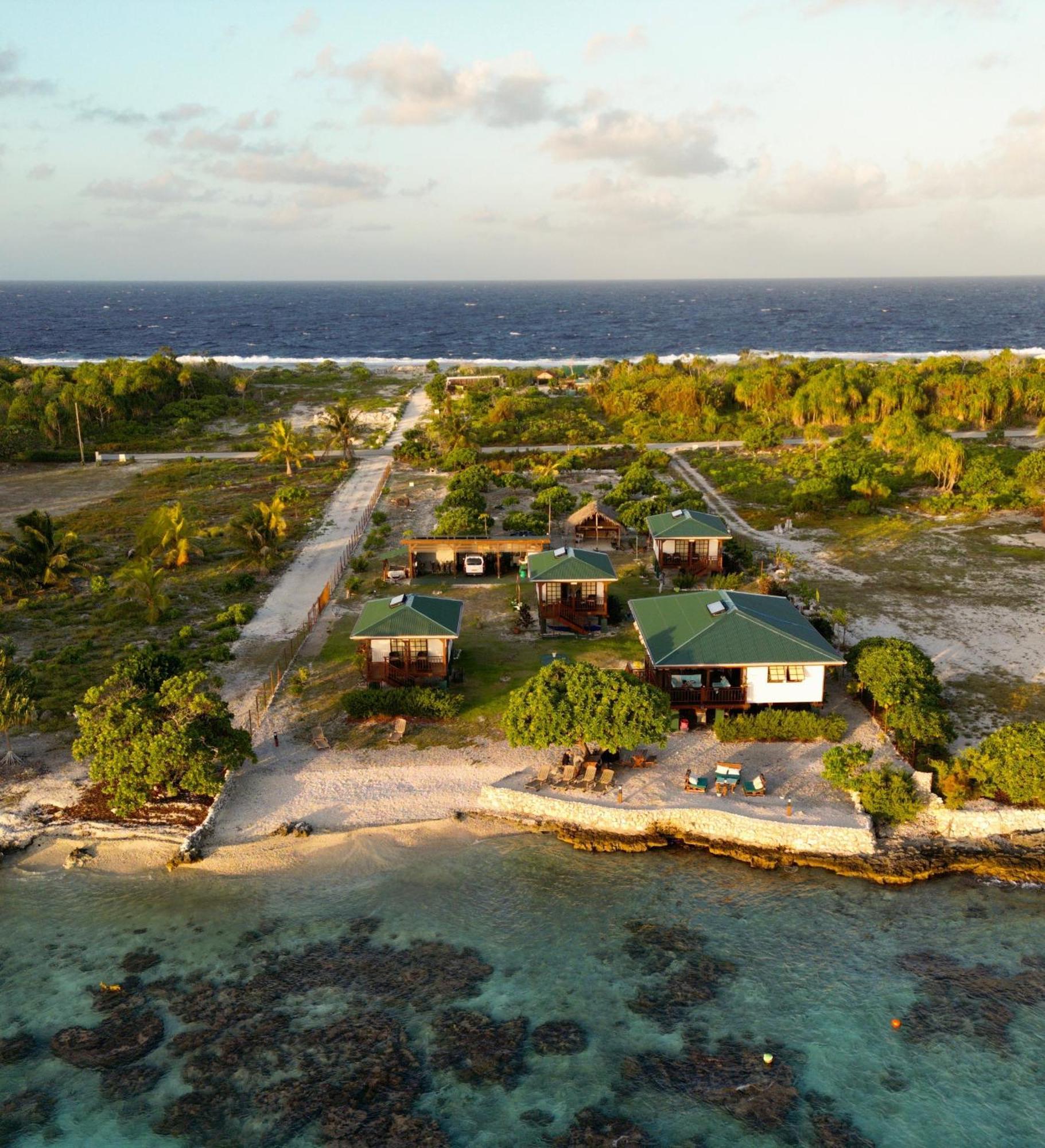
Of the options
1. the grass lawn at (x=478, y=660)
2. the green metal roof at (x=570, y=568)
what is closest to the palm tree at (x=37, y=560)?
the grass lawn at (x=478, y=660)

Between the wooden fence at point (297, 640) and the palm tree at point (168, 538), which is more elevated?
the palm tree at point (168, 538)

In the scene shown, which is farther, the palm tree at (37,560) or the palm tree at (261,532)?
the palm tree at (261,532)

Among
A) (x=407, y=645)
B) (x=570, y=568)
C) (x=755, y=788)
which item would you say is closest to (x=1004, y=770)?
(x=755, y=788)

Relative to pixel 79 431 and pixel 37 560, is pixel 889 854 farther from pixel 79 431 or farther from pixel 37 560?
pixel 79 431

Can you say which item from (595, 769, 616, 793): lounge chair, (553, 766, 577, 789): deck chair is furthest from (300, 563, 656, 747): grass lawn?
(595, 769, 616, 793): lounge chair

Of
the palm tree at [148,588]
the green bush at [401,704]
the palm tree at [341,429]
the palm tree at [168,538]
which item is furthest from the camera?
the palm tree at [341,429]

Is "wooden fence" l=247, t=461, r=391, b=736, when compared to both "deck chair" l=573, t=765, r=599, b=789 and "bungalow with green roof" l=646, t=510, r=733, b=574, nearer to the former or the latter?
"deck chair" l=573, t=765, r=599, b=789

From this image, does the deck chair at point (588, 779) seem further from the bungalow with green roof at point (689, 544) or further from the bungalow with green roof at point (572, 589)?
the bungalow with green roof at point (689, 544)

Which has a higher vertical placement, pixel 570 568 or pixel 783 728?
pixel 570 568
